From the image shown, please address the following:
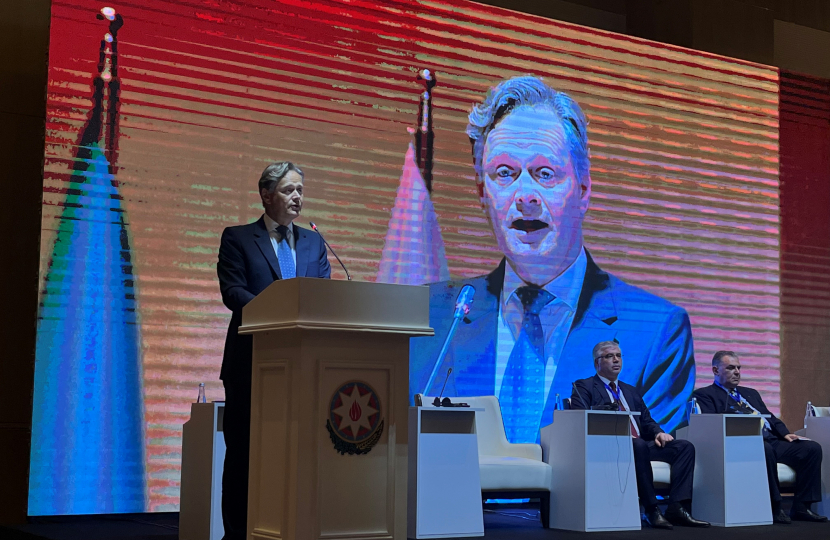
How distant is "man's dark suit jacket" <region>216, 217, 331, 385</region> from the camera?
11.6 feet

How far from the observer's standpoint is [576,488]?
17.2 ft

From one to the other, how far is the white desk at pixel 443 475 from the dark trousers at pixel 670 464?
1046 millimetres

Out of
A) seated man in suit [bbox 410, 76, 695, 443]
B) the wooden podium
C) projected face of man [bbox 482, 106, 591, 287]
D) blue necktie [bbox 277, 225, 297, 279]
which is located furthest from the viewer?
projected face of man [bbox 482, 106, 591, 287]

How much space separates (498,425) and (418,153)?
1928 mm

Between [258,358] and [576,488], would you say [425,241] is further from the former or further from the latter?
[258,358]

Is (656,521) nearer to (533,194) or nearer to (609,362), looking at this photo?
(609,362)

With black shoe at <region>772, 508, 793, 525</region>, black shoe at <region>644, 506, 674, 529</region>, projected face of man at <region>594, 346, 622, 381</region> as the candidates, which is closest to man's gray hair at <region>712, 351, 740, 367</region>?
projected face of man at <region>594, 346, 622, 381</region>

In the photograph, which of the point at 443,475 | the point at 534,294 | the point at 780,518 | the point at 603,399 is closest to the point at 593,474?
the point at 603,399

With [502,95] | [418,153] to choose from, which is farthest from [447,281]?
[502,95]

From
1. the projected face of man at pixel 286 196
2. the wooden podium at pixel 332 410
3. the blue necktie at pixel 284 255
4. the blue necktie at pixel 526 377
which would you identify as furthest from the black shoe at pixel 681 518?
the projected face of man at pixel 286 196

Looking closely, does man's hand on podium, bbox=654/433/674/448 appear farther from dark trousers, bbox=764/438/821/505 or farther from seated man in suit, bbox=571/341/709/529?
dark trousers, bbox=764/438/821/505

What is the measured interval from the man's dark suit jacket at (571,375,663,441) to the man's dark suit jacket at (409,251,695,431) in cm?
96

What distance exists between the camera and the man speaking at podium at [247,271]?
3502 mm

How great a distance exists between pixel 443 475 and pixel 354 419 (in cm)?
204
